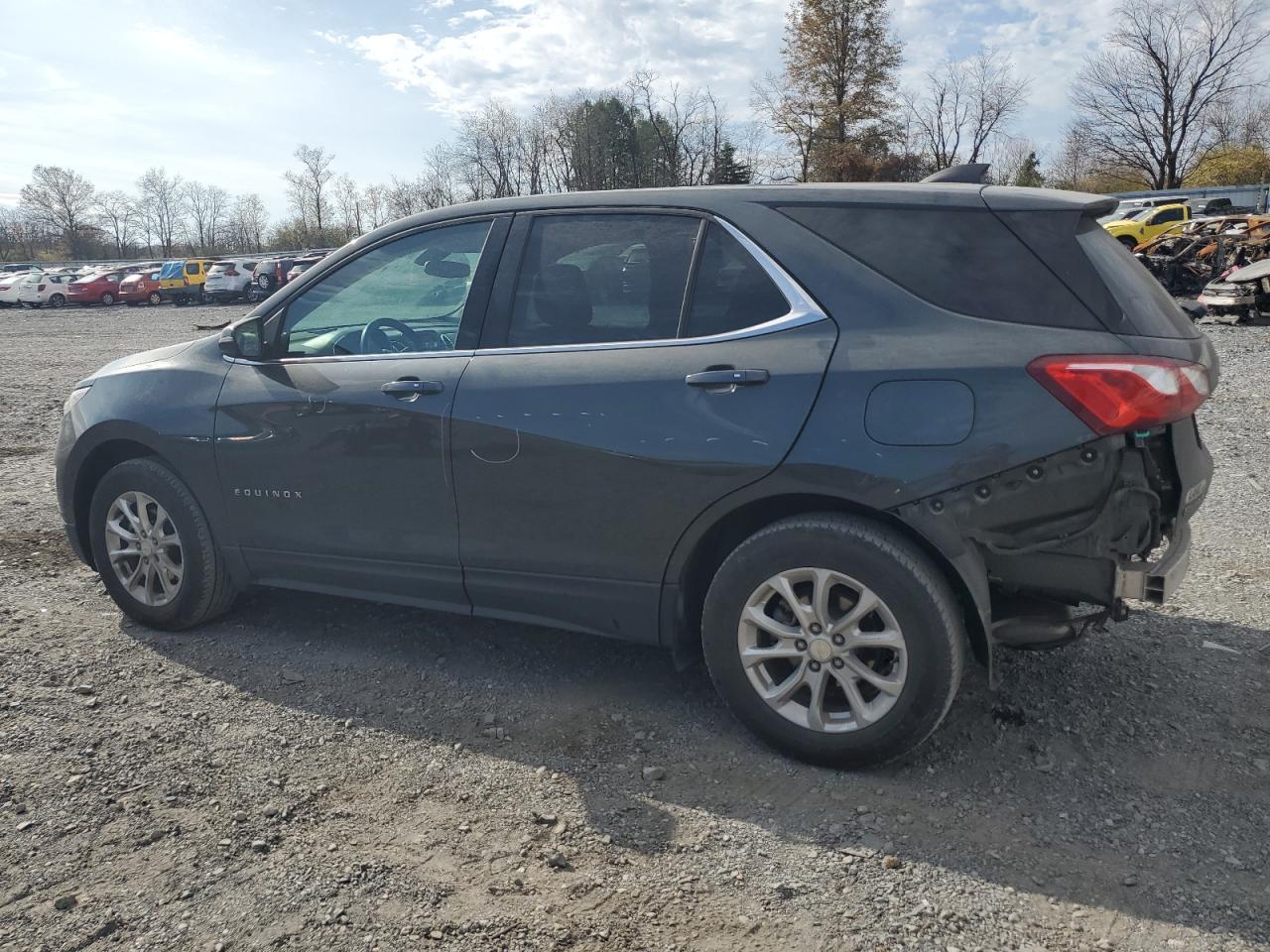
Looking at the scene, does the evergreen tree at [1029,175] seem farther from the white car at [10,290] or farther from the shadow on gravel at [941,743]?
the shadow on gravel at [941,743]

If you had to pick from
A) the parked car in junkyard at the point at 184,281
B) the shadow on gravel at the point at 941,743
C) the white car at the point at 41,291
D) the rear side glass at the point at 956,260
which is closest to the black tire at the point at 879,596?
the shadow on gravel at the point at 941,743

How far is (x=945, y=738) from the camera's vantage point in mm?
3451

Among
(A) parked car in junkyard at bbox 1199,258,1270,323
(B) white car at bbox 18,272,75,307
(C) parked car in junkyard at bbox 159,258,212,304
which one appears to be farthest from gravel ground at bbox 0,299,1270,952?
(B) white car at bbox 18,272,75,307

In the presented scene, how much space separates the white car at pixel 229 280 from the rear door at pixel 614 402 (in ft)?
128

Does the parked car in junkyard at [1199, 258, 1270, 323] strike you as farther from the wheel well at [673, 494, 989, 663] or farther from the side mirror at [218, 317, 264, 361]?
the side mirror at [218, 317, 264, 361]

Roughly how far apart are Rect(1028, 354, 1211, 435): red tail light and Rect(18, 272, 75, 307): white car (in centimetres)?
4804

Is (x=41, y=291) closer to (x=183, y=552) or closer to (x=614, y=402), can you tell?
(x=183, y=552)

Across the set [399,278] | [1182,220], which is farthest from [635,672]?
[1182,220]

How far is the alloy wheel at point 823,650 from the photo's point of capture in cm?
310

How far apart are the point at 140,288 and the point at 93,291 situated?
2.16 meters

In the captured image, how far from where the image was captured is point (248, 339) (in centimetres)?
429

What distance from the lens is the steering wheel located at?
12.9 ft

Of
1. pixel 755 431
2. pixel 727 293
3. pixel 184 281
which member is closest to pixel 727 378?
pixel 755 431

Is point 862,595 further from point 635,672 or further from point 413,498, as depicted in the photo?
point 413,498
